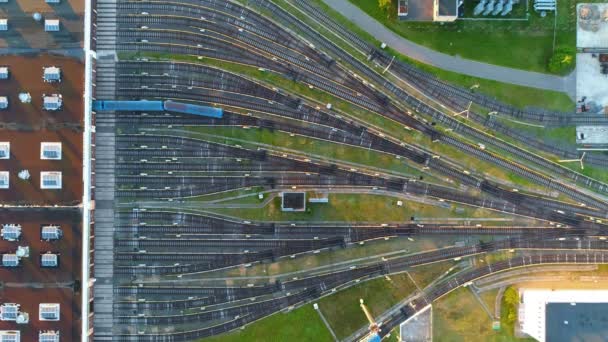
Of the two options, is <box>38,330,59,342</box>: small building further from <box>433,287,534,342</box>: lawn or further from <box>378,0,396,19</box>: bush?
<box>378,0,396,19</box>: bush

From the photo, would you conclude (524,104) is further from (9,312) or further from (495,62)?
(9,312)

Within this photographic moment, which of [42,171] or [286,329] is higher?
[42,171]

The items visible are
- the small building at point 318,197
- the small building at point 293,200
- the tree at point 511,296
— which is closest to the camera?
the tree at point 511,296

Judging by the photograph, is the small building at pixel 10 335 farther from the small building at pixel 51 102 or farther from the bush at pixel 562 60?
the bush at pixel 562 60

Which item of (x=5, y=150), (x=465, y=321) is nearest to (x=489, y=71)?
(x=465, y=321)

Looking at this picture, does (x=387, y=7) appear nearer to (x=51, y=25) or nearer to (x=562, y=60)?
(x=562, y=60)

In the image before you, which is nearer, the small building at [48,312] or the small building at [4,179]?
the small building at [48,312]

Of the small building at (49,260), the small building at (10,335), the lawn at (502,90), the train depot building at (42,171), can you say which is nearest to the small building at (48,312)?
the train depot building at (42,171)
